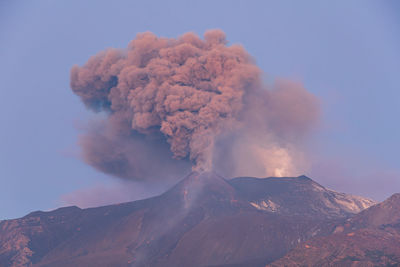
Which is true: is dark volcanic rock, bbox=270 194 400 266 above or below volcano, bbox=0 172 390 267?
below

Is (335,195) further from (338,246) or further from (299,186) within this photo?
(338,246)

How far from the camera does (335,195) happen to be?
8588cm

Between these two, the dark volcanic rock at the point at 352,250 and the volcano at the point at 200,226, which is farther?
the volcano at the point at 200,226

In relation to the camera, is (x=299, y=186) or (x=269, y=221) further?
(x=299, y=186)

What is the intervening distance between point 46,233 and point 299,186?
3782cm

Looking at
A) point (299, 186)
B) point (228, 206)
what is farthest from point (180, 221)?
point (299, 186)

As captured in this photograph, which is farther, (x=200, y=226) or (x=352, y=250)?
(x=200, y=226)

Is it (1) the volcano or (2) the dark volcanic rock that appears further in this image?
(1) the volcano

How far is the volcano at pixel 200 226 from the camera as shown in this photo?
5816 centimetres

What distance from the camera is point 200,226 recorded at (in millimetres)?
65438

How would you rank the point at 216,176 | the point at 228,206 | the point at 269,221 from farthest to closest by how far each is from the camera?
the point at 216,176, the point at 228,206, the point at 269,221

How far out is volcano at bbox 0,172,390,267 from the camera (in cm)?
5816

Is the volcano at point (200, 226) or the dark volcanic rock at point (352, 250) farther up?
the volcano at point (200, 226)

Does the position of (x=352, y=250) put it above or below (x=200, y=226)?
below
